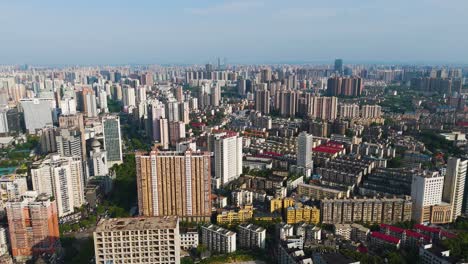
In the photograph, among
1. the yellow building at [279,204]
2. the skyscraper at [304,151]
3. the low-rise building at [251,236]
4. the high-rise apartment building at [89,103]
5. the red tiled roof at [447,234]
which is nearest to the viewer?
the red tiled roof at [447,234]

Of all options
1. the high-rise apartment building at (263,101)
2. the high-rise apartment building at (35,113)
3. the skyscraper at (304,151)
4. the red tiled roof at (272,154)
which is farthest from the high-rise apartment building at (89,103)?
the skyscraper at (304,151)

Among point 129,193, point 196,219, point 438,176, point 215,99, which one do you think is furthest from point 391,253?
point 215,99

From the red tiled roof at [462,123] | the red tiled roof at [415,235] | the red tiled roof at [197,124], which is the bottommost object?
the red tiled roof at [415,235]

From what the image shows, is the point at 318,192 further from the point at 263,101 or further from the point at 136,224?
the point at 263,101

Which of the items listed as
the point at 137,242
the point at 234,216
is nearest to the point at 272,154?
the point at 234,216

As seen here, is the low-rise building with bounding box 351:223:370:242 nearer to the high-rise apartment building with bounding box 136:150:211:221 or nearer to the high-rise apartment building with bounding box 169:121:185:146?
the high-rise apartment building with bounding box 136:150:211:221

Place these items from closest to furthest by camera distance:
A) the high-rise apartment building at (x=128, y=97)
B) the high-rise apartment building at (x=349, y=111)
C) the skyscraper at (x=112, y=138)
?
the skyscraper at (x=112, y=138)
the high-rise apartment building at (x=349, y=111)
the high-rise apartment building at (x=128, y=97)

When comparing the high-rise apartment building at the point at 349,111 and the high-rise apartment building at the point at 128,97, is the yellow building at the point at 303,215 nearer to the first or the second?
the high-rise apartment building at the point at 349,111
